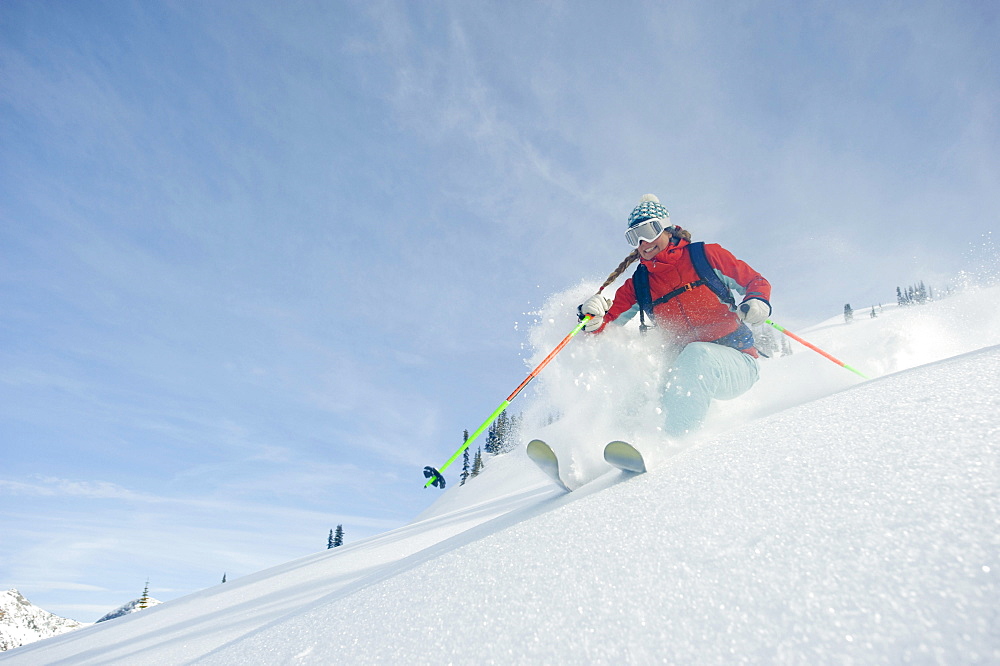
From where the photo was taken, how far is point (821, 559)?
1.07 m

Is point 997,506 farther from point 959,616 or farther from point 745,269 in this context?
point 745,269

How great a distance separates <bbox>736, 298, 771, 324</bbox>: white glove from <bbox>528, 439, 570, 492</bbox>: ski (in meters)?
1.93

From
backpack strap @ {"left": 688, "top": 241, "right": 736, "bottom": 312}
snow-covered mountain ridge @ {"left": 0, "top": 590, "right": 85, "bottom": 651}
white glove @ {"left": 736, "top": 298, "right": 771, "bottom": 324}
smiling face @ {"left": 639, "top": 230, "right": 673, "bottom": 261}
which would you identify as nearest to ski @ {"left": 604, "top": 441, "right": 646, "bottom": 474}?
white glove @ {"left": 736, "top": 298, "right": 771, "bottom": 324}

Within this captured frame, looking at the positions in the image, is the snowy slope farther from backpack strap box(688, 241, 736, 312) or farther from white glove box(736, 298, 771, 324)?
backpack strap box(688, 241, 736, 312)

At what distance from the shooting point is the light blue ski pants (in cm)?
300

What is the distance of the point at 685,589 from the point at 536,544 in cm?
74

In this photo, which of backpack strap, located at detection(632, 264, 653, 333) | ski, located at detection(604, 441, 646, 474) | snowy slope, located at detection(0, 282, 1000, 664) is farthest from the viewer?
backpack strap, located at detection(632, 264, 653, 333)

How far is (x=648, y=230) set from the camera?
419 cm

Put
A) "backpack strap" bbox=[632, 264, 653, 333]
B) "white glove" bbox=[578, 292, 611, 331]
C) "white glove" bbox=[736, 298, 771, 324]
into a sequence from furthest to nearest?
"white glove" bbox=[578, 292, 611, 331]
"backpack strap" bbox=[632, 264, 653, 333]
"white glove" bbox=[736, 298, 771, 324]

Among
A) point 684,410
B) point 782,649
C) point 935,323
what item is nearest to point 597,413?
point 684,410

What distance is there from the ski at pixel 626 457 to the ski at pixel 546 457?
0.74 meters

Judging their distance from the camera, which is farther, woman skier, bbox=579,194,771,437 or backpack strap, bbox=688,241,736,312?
backpack strap, bbox=688,241,736,312

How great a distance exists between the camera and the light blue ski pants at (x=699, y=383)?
9.84 ft

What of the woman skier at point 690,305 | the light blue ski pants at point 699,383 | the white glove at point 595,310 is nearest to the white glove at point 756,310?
the woman skier at point 690,305
